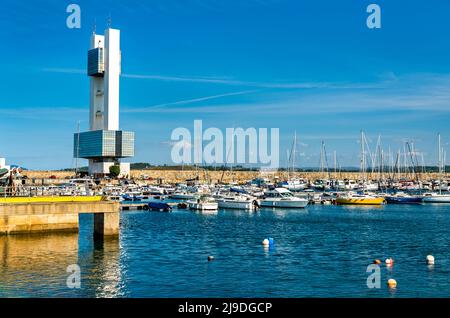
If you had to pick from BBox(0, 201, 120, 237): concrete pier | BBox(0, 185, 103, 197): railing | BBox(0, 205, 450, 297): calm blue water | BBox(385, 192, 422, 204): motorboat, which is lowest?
BBox(0, 205, 450, 297): calm blue water

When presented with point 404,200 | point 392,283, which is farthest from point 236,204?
point 392,283

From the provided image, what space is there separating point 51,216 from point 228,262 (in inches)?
568

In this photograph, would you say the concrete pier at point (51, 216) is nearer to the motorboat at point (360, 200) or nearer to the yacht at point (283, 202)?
the yacht at point (283, 202)

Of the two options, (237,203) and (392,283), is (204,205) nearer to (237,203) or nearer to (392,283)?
(237,203)

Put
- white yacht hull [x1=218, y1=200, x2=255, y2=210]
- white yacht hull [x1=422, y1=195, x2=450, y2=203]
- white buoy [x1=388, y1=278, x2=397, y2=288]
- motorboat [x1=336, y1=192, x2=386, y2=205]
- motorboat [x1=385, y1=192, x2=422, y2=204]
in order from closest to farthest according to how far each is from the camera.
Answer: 1. white buoy [x1=388, y1=278, x2=397, y2=288]
2. white yacht hull [x1=218, y1=200, x2=255, y2=210]
3. motorboat [x1=336, y1=192, x2=386, y2=205]
4. motorboat [x1=385, y1=192, x2=422, y2=204]
5. white yacht hull [x1=422, y1=195, x2=450, y2=203]

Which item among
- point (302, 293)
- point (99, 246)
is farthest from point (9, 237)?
point (302, 293)

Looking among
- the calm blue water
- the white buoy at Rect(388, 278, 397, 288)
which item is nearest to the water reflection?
the calm blue water

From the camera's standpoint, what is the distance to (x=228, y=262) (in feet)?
112

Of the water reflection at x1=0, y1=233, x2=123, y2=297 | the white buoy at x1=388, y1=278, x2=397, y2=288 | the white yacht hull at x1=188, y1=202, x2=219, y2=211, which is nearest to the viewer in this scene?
the water reflection at x1=0, y1=233, x2=123, y2=297

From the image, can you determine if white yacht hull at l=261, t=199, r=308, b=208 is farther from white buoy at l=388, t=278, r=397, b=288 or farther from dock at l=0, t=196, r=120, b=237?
white buoy at l=388, t=278, r=397, b=288

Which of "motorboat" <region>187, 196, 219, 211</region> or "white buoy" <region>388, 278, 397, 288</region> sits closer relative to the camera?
"white buoy" <region>388, 278, 397, 288</region>

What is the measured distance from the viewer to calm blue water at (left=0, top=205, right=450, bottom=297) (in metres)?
25.9
